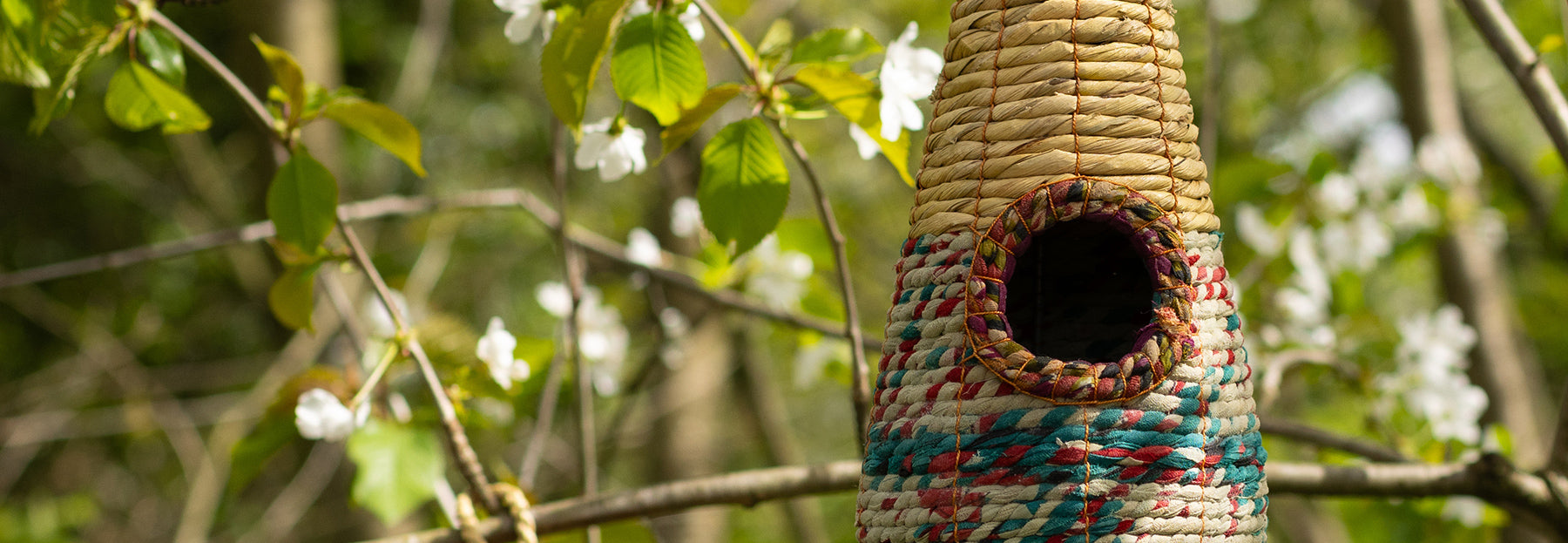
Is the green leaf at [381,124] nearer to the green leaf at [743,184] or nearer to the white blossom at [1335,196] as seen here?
the green leaf at [743,184]

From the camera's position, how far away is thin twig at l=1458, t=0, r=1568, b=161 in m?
1.14

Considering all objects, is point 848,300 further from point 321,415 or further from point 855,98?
point 321,415

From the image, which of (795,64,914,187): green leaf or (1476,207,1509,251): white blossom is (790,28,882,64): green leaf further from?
(1476,207,1509,251): white blossom

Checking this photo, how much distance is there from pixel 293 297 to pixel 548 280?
3895 millimetres

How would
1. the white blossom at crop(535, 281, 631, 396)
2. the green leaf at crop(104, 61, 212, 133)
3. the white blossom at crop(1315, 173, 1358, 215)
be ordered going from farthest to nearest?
1. the white blossom at crop(1315, 173, 1358, 215)
2. the white blossom at crop(535, 281, 631, 396)
3. the green leaf at crop(104, 61, 212, 133)

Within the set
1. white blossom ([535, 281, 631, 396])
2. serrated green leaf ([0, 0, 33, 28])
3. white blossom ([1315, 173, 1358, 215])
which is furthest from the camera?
white blossom ([1315, 173, 1358, 215])

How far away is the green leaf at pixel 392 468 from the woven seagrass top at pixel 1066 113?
2.46 ft

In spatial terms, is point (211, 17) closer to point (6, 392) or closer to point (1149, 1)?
point (6, 392)

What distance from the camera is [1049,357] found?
33.4 inches

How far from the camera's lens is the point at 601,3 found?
2.81 ft

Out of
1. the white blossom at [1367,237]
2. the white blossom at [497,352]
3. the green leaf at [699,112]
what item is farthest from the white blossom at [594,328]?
the white blossom at [1367,237]

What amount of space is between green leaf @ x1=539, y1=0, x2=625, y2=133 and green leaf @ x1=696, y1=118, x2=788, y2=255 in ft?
0.43

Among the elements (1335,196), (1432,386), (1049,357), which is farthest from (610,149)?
(1335,196)

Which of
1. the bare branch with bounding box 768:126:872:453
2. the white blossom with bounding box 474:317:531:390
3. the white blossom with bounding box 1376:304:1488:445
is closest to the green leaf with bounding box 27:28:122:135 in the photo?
the white blossom with bounding box 474:317:531:390
